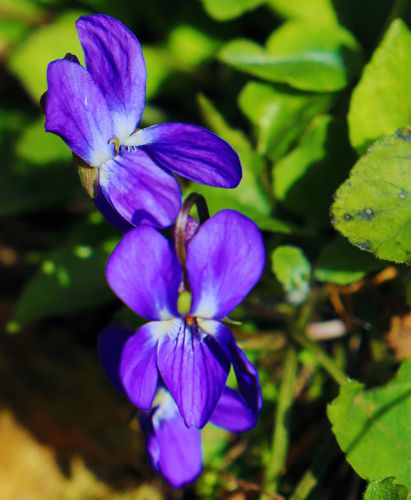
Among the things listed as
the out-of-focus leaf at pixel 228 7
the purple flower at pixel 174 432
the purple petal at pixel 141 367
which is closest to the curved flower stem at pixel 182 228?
the purple petal at pixel 141 367

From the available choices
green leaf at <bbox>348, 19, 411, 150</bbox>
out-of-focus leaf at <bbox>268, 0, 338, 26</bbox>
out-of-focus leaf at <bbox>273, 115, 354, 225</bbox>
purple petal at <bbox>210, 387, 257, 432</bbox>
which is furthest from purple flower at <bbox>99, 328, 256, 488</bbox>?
out-of-focus leaf at <bbox>268, 0, 338, 26</bbox>

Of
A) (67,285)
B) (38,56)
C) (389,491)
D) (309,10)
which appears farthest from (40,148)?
(389,491)

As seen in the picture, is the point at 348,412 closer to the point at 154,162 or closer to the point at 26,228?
the point at 154,162

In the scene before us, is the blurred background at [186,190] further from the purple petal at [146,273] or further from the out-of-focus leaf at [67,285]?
the purple petal at [146,273]

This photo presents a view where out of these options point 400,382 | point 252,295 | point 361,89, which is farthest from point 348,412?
point 361,89

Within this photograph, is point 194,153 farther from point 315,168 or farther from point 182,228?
point 315,168
